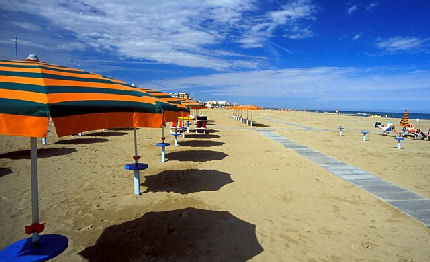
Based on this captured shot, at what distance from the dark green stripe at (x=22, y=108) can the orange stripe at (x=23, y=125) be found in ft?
0.11

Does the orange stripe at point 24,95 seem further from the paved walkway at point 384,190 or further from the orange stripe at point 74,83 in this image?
the paved walkway at point 384,190

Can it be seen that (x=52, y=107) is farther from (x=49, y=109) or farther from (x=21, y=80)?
(x=21, y=80)

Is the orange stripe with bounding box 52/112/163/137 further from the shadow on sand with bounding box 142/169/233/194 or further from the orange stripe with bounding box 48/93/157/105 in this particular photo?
the shadow on sand with bounding box 142/169/233/194

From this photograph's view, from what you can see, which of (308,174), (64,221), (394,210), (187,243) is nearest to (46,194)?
(64,221)

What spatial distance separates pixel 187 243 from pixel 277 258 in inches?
58.9

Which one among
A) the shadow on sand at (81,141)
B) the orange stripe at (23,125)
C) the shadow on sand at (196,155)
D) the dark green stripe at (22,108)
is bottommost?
the shadow on sand at (196,155)

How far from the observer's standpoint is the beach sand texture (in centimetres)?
390

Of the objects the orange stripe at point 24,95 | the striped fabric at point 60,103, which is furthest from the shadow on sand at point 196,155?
the orange stripe at point 24,95

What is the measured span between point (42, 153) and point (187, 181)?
7193mm

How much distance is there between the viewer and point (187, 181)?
713 centimetres

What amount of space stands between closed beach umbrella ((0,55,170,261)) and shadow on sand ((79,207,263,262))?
4.18 feet

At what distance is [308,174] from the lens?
26.5 feet

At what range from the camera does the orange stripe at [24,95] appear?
2.05 metres

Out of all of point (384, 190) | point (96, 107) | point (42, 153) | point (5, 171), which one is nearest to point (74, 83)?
point (96, 107)
